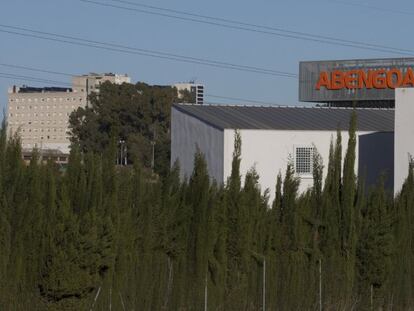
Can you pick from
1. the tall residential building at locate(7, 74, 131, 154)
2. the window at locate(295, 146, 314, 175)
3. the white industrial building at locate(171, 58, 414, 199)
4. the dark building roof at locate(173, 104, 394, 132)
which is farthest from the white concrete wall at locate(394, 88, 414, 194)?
the tall residential building at locate(7, 74, 131, 154)

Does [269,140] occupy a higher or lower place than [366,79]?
lower

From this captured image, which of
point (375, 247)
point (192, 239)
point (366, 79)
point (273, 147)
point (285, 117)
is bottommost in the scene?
point (375, 247)

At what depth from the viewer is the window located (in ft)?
124

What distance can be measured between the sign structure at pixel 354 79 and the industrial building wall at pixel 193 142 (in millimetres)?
16466

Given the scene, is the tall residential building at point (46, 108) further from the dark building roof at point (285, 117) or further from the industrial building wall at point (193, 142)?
the industrial building wall at point (193, 142)

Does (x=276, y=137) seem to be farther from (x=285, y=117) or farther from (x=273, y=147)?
(x=285, y=117)

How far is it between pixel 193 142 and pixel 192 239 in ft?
74.5

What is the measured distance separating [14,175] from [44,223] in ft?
2.72

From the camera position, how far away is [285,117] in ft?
135

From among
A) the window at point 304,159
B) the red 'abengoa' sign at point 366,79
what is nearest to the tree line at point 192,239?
the window at point 304,159

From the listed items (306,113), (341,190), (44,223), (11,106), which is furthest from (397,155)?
(11,106)

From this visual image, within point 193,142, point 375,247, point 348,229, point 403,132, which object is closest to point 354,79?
point 193,142

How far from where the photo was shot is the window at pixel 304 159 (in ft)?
124

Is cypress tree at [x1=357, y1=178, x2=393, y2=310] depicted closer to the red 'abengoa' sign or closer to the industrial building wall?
the industrial building wall
